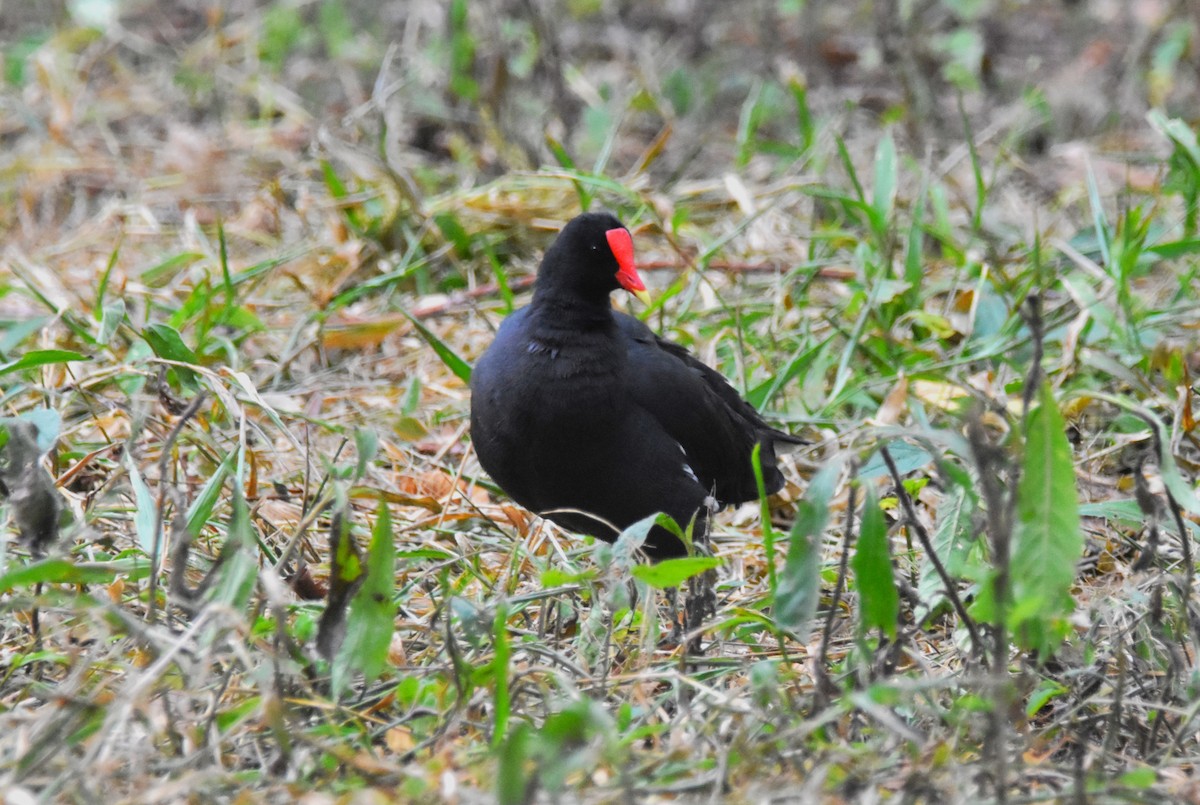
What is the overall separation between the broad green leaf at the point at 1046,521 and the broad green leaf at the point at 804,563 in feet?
0.83

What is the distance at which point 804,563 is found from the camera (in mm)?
1937

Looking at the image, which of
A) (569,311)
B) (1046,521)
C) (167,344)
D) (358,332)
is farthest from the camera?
(358,332)

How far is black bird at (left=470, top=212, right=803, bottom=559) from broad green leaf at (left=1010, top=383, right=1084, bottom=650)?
41.3 inches

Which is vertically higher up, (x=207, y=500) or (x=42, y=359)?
(x=42, y=359)

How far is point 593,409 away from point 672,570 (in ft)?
3.20

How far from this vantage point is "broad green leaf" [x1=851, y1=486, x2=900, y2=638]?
194 cm

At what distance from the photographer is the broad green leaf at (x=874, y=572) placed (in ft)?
6.38

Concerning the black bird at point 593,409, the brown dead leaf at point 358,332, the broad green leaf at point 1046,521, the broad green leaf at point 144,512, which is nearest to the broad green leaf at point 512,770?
the broad green leaf at point 1046,521

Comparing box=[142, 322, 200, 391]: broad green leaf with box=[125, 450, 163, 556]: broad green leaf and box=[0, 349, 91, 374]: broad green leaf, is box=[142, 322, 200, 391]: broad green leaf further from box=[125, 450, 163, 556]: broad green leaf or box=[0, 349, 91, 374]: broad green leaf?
box=[125, 450, 163, 556]: broad green leaf

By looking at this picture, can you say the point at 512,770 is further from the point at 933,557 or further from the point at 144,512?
the point at 144,512

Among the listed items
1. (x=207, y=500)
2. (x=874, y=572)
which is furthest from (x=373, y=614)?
(x=874, y=572)

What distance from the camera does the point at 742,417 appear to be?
344 cm

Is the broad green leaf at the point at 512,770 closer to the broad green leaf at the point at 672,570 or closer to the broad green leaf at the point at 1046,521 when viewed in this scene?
the broad green leaf at the point at 672,570

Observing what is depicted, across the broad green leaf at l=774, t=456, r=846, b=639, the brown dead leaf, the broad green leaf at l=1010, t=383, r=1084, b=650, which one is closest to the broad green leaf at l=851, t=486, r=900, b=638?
the broad green leaf at l=774, t=456, r=846, b=639
